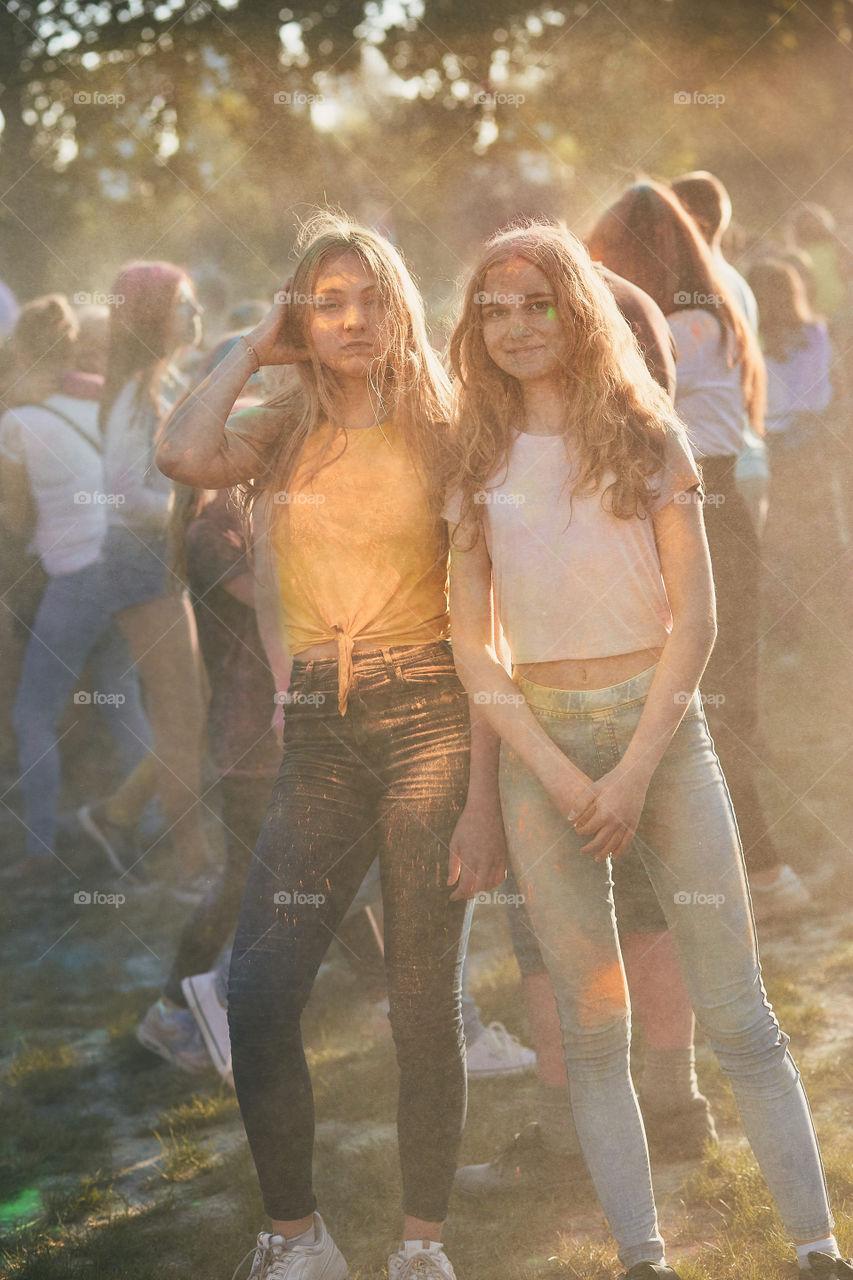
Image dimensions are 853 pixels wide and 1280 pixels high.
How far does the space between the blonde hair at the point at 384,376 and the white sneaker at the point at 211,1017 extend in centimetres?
131

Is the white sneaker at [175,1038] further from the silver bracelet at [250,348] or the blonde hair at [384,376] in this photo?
the silver bracelet at [250,348]

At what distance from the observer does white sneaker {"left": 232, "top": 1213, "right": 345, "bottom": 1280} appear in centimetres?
198

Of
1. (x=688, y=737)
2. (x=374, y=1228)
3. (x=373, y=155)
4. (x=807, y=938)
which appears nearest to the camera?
(x=688, y=737)

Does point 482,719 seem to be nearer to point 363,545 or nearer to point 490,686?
point 490,686

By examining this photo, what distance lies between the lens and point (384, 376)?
6.93ft

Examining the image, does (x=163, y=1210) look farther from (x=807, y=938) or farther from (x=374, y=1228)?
(x=807, y=938)

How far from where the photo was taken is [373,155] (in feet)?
11.9

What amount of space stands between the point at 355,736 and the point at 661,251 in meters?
1.59

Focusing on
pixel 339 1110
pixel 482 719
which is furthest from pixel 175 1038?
pixel 482 719

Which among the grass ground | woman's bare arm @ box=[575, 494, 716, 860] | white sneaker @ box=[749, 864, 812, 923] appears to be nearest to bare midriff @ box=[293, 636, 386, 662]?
woman's bare arm @ box=[575, 494, 716, 860]

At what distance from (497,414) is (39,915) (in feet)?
8.03

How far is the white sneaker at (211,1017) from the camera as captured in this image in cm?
280

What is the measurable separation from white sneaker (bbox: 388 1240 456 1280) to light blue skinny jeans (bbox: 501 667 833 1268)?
0.99ft

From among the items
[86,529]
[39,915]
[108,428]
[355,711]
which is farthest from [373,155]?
[39,915]
